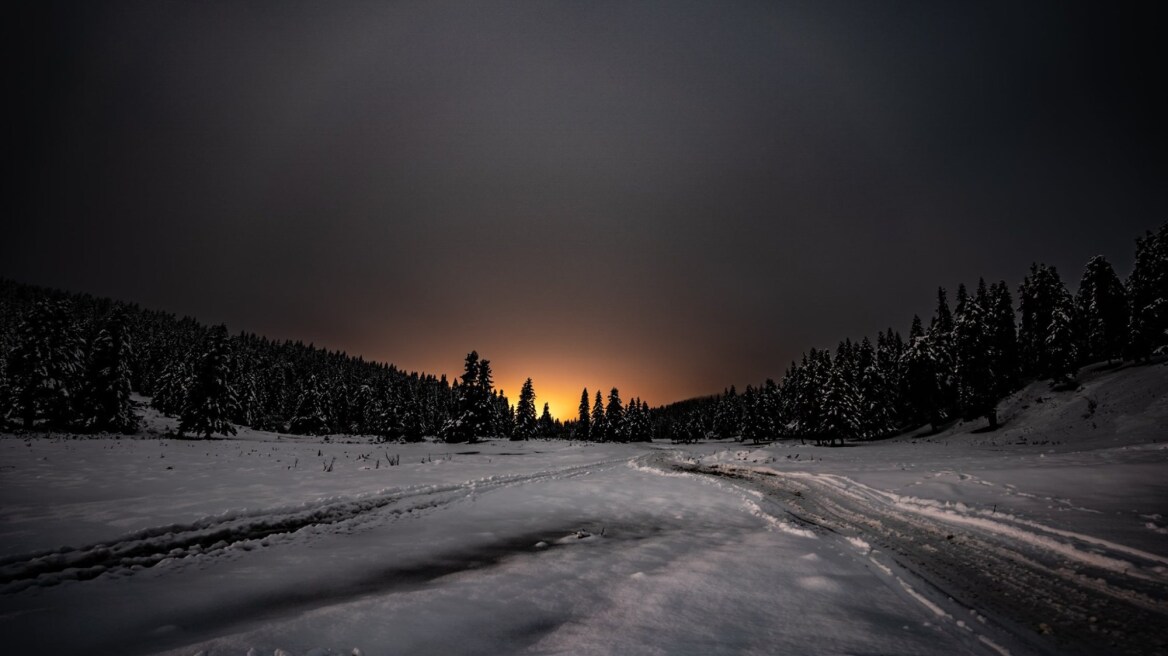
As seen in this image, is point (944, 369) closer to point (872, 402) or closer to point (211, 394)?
point (872, 402)

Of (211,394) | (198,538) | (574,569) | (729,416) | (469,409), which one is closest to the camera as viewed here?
(574,569)

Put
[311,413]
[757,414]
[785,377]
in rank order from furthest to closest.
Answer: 1. [785,377]
2. [757,414]
3. [311,413]

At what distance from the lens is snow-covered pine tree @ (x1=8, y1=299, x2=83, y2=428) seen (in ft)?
123

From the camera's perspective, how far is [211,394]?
145ft

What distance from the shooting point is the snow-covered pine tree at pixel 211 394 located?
141ft

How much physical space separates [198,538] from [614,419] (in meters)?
92.2

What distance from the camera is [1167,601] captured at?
4754 mm

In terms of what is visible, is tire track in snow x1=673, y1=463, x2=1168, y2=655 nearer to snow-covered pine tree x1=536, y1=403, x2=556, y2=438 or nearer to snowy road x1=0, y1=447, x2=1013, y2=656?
snowy road x1=0, y1=447, x2=1013, y2=656

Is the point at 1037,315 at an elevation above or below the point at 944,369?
above

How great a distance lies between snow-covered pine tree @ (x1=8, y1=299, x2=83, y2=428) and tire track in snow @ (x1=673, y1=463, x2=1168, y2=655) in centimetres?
5827

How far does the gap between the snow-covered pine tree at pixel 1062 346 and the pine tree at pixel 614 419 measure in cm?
6669

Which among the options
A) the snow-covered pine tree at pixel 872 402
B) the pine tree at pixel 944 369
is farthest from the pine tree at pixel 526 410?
the pine tree at pixel 944 369

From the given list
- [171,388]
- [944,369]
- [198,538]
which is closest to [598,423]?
[944,369]

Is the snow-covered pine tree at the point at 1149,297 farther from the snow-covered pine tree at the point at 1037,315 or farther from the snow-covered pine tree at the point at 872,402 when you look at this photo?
the snow-covered pine tree at the point at 872,402
